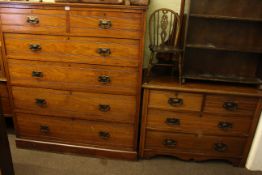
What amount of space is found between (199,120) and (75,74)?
3.49 feet

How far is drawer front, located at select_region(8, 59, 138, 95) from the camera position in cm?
174

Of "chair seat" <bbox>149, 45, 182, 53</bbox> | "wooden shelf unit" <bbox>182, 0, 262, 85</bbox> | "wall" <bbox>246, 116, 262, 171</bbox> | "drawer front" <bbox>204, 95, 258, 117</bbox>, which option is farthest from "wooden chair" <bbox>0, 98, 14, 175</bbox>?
"wall" <bbox>246, 116, 262, 171</bbox>

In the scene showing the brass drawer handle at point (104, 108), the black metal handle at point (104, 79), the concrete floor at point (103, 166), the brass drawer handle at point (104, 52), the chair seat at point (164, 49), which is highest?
the chair seat at point (164, 49)

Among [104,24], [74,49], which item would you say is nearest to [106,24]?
[104,24]

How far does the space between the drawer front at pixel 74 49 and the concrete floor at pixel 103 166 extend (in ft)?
2.88

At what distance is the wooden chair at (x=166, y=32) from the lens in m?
1.89

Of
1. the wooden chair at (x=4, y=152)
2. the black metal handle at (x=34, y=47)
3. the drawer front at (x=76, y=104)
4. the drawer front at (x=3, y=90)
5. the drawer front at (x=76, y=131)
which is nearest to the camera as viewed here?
the wooden chair at (x=4, y=152)

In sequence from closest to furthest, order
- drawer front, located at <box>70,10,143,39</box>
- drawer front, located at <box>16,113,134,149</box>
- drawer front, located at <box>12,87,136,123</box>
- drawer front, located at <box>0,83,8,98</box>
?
drawer front, located at <box>70,10,143,39</box>, drawer front, located at <box>12,87,136,123</box>, drawer front, located at <box>16,113,134,149</box>, drawer front, located at <box>0,83,8,98</box>

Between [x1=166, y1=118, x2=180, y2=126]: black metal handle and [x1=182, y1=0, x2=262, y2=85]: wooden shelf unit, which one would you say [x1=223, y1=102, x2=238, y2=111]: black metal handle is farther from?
[x1=166, y1=118, x2=180, y2=126]: black metal handle

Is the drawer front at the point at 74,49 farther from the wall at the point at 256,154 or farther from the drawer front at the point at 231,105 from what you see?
the wall at the point at 256,154

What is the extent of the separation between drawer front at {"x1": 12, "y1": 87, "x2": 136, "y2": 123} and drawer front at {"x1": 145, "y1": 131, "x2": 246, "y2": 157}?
30cm

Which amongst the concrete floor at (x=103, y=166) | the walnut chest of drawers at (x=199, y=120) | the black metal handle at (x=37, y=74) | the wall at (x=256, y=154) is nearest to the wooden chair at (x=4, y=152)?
the concrete floor at (x=103, y=166)

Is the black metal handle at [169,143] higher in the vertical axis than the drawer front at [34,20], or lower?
lower

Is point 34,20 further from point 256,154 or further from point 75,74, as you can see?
point 256,154
